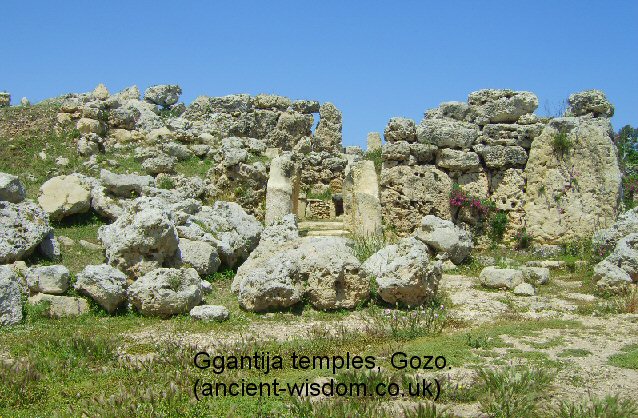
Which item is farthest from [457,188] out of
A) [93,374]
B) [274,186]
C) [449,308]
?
[93,374]

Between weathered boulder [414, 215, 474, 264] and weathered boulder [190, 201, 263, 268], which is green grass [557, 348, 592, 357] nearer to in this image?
weathered boulder [414, 215, 474, 264]

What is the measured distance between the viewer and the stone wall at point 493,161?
719 inches

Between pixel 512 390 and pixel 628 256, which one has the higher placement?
pixel 628 256

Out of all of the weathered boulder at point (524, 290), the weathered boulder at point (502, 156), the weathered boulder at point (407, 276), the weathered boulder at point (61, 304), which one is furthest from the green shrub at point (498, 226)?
the weathered boulder at point (61, 304)

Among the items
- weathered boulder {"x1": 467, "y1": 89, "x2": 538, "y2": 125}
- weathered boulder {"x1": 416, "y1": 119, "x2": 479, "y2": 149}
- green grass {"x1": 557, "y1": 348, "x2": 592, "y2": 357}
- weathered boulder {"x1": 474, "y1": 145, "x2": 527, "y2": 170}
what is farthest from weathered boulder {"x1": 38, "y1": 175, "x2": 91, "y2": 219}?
green grass {"x1": 557, "y1": 348, "x2": 592, "y2": 357}

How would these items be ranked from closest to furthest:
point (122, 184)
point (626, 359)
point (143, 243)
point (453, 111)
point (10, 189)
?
point (626, 359), point (143, 243), point (10, 189), point (122, 184), point (453, 111)

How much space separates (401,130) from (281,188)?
4007 millimetres

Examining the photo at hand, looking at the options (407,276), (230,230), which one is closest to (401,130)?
(230,230)

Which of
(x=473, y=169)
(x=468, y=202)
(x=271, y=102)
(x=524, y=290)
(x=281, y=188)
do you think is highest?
(x=271, y=102)

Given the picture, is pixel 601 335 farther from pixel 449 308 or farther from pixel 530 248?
pixel 530 248

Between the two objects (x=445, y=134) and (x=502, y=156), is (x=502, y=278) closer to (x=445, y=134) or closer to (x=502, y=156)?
(x=502, y=156)

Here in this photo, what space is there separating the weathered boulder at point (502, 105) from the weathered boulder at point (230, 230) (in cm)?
790

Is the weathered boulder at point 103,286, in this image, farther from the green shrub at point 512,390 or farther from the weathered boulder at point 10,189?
the green shrub at point 512,390

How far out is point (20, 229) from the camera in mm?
12742
